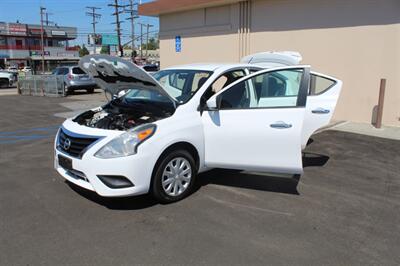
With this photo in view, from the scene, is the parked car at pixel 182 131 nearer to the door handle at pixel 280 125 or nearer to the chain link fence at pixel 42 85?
the door handle at pixel 280 125

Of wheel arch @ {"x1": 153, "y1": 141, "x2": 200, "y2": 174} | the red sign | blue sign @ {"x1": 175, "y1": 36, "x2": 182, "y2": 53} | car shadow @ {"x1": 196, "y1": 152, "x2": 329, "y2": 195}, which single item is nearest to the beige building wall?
blue sign @ {"x1": 175, "y1": 36, "x2": 182, "y2": 53}

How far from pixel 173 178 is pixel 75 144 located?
1.20 m

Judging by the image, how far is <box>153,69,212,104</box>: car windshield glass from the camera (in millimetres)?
4938

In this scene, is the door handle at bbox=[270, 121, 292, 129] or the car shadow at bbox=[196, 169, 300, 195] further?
the car shadow at bbox=[196, 169, 300, 195]

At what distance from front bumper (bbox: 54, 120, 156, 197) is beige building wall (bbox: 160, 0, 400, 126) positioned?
7.52 m

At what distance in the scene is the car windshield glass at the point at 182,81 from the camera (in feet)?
16.2

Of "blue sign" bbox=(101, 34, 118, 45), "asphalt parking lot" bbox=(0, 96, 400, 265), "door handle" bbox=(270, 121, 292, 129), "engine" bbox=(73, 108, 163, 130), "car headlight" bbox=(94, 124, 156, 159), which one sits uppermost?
"blue sign" bbox=(101, 34, 118, 45)

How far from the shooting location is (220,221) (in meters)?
4.02

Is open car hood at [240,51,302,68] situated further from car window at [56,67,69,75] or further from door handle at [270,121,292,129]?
car window at [56,67,69,75]

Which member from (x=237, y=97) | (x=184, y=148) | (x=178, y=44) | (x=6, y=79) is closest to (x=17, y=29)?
(x=6, y=79)

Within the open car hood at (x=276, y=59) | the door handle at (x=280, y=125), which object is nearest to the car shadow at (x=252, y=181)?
the door handle at (x=280, y=125)

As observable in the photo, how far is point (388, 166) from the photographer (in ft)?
19.8

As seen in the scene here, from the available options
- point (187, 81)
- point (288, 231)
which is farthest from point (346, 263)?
point (187, 81)

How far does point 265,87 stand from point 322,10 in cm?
610
